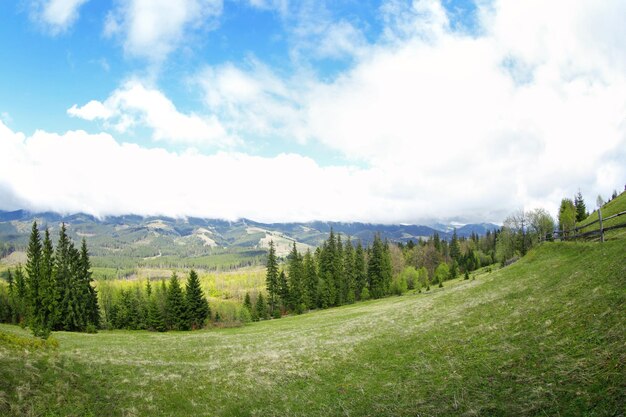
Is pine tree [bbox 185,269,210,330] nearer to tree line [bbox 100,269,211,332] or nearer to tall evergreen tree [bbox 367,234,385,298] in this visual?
tree line [bbox 100,269,211,332]

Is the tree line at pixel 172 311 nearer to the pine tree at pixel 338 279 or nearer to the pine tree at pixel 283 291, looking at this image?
the pine tree at pixel 283 291

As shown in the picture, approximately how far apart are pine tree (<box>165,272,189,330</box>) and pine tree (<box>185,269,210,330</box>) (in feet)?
4.50

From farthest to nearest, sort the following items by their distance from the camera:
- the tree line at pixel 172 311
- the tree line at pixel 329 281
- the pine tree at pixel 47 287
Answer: the tree line at pixel 329 281
the tree line at pixel 172 311
the pine tree at pixel 47 287

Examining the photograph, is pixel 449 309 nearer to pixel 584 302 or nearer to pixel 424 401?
pixel 584 302

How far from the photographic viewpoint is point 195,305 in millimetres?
81438

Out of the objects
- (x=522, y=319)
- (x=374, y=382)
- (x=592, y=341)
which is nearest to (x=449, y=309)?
(x=522, y=319)

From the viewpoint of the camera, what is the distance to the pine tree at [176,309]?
80.2 meters

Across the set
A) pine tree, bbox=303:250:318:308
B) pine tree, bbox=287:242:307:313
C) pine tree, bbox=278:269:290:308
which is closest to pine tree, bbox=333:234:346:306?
pine tree, bbox=303:250:318:308

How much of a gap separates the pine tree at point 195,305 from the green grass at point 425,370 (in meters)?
57.3

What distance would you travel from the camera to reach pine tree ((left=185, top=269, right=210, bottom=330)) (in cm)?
8100

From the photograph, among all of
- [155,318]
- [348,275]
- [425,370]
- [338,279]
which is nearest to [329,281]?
[338,279]

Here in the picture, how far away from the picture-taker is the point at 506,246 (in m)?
120

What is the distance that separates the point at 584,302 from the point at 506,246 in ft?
394

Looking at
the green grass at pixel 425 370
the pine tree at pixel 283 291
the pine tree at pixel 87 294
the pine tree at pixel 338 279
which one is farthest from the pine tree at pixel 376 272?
the green grass at pixel 425 370
